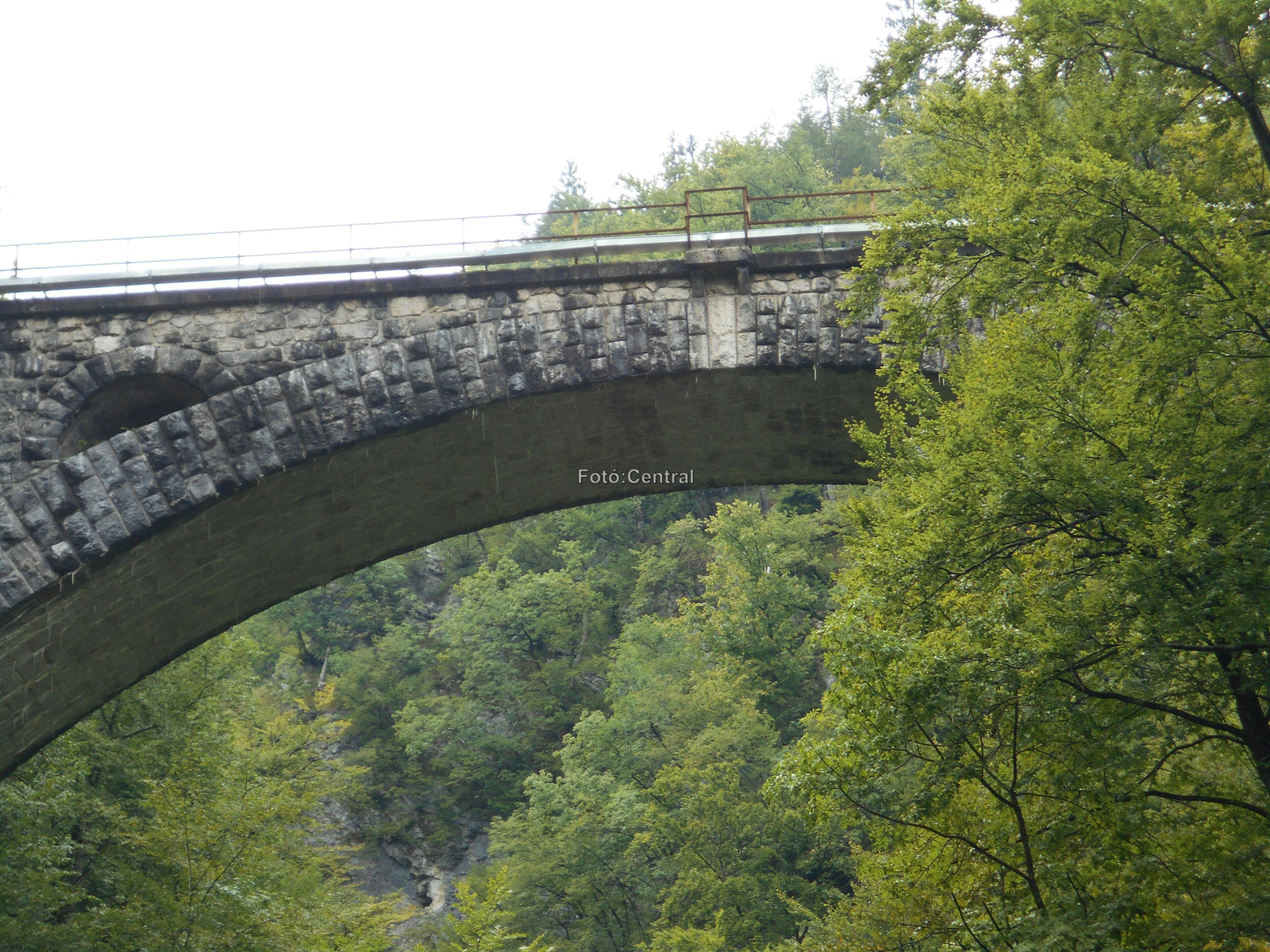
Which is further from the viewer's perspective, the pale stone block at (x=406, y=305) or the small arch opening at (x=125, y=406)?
the pale stone block at (x=406, y=305)

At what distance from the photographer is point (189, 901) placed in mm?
14977

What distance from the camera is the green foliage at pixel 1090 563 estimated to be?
6.56 m

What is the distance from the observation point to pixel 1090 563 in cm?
760

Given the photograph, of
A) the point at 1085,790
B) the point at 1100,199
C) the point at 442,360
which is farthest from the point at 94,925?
the point at 1100,199

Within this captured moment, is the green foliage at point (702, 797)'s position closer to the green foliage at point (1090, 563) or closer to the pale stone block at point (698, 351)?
the pale stone block at point (698, 351)

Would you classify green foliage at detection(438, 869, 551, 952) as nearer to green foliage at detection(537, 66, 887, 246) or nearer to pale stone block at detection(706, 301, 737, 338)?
pale stone block at detection(706, 301, 737, 338)

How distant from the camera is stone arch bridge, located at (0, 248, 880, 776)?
1044cm

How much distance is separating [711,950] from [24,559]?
17.3 meters

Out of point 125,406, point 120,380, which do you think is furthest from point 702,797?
point 120,380

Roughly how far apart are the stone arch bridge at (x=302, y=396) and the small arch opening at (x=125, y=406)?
0.03m

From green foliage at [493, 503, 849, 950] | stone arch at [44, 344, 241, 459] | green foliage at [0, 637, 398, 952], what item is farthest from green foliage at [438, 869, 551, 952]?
stone arch at [44, 344, 241, 459]

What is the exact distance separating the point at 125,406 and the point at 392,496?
9.64ft

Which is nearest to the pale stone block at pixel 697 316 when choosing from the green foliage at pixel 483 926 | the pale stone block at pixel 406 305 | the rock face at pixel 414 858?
A: the pale stone block at pixel 406 305

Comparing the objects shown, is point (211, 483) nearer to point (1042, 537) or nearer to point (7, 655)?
point (7, 655)
